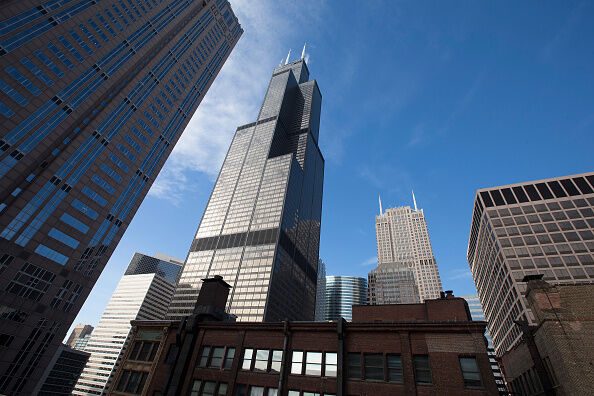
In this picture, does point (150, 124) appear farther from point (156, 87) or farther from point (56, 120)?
point (56, 120)

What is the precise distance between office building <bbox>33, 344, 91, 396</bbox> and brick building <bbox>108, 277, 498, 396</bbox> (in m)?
137

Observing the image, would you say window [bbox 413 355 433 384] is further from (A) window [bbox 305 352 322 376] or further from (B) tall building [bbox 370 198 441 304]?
(B) tall building [bbox 370 198 441 304]

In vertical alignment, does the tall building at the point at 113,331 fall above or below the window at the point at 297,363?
above

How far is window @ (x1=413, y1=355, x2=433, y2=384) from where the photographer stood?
1859 cm

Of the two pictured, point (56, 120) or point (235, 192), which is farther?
point (235, 192)

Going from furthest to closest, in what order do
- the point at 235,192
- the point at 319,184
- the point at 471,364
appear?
the point at 319,184 → the point at 235,192 → the point at 471,364

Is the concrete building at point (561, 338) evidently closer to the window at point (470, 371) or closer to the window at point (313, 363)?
the window at point (470, 371)

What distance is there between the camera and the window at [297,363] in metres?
21.4

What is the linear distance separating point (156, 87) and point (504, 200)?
10513 cm

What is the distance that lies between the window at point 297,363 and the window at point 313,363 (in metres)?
0.46

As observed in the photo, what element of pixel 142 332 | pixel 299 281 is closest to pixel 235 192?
pixel 299 281

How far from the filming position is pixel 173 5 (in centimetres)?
8575

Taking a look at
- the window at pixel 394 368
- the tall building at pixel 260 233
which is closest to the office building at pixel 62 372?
the tall building at pixel 260 233

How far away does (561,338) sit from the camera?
1875cm
